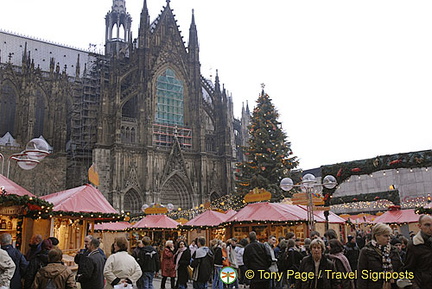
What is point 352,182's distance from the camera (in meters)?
40.8

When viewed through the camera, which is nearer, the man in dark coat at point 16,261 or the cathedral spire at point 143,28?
the man in dark coat at point 16,261

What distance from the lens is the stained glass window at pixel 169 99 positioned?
3625 cm

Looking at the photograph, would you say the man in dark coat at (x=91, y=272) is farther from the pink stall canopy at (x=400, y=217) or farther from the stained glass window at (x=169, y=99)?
the stained glass window at (x=169, y=99)

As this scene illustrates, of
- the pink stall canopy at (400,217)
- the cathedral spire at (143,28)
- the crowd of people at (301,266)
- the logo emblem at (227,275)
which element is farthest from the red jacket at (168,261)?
the cathedral spire at (143,28)

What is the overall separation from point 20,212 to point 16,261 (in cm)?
411

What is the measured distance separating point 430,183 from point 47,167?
31.7 metres

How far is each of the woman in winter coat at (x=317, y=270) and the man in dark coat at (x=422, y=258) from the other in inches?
32.6

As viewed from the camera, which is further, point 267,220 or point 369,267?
point 267,220

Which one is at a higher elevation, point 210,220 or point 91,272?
point 210,220

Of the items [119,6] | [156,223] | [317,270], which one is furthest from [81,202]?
[119,6]

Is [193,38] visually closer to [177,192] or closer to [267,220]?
[177,192]

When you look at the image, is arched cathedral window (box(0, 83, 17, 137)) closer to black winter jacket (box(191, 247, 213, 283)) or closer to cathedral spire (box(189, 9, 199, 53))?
cathedral spire (box(189, 9, 199, 53))

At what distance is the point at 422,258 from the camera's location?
3951 millimetres

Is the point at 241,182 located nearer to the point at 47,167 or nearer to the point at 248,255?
the point at 47,167
